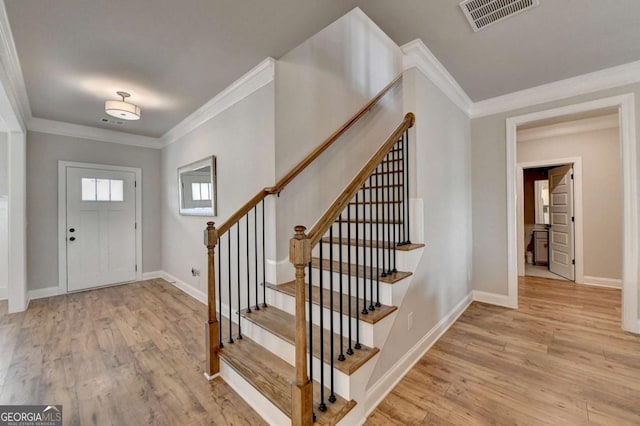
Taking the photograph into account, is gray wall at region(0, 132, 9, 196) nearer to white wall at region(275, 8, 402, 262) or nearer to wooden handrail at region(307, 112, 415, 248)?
white wall at region(275, 8, 402, 262)

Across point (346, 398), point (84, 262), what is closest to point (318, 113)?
point (346, 398)

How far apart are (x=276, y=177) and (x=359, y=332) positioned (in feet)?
4.84

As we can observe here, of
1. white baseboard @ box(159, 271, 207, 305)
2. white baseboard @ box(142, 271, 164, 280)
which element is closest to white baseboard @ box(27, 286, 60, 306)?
white baseboard @ box(142, 271, 164, 280)

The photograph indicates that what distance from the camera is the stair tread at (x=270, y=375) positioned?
1386mm

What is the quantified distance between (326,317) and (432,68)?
236cm

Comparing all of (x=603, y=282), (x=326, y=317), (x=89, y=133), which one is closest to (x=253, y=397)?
(x=326, y=317)

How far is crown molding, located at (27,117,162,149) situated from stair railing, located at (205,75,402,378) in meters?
3.19

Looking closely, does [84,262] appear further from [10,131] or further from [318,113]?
[318,113]

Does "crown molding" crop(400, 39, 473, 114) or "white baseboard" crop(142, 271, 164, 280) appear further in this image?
"white baseboard" crop(142, 271, 164, 280)

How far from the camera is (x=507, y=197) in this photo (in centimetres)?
326

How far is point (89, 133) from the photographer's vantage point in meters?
4.25

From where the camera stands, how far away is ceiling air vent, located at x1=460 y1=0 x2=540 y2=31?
1771mm

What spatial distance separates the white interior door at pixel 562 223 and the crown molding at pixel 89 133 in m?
7.25

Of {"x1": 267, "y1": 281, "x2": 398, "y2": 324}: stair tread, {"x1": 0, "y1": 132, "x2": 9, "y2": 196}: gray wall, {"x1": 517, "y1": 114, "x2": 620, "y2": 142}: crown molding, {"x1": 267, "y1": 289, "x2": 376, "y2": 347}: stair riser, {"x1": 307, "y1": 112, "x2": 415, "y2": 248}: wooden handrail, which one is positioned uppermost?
{"x1": 517, "y1": 114, "x2": 620, "y2": 142}: crown molding
